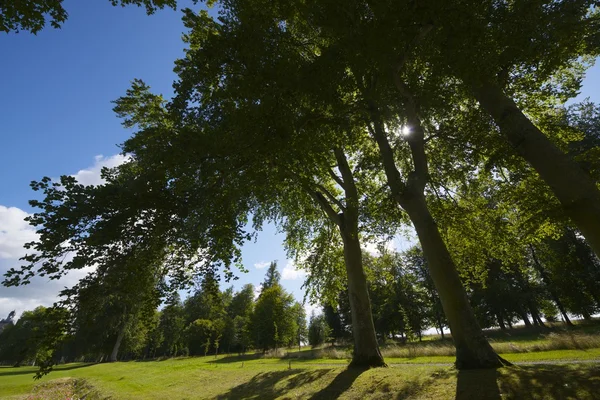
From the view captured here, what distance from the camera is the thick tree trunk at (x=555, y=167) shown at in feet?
20.0

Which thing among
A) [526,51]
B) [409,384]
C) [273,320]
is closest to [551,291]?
[273,320]

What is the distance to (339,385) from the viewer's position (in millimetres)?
9703

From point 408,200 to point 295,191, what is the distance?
612cm

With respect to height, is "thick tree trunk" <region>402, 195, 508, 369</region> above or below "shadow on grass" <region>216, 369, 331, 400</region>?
above

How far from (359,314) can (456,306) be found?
4926mm

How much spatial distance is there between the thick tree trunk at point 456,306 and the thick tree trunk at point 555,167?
11.0 feet

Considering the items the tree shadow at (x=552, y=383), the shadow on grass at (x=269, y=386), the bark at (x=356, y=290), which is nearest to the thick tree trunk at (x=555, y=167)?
the tree shadow at (x=552, y=383)

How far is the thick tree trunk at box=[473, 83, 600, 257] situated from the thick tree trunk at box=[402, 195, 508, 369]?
3353 mm

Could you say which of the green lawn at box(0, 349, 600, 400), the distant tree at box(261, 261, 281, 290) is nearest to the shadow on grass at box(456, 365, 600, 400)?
the green lawn at box(0, 349, 600, 400)

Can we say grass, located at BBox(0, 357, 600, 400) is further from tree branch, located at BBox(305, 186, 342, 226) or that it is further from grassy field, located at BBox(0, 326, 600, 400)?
tree branch, located at BBox(305, 186, 342, 226)

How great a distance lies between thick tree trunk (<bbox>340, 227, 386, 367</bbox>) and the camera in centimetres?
1190

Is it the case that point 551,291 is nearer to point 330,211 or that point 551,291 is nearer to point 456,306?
point 330,211

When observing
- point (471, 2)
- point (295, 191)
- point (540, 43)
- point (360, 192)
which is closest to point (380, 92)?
point (471, 2)

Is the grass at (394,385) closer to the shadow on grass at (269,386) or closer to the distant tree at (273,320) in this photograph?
the shadow on grass at (269,386)
